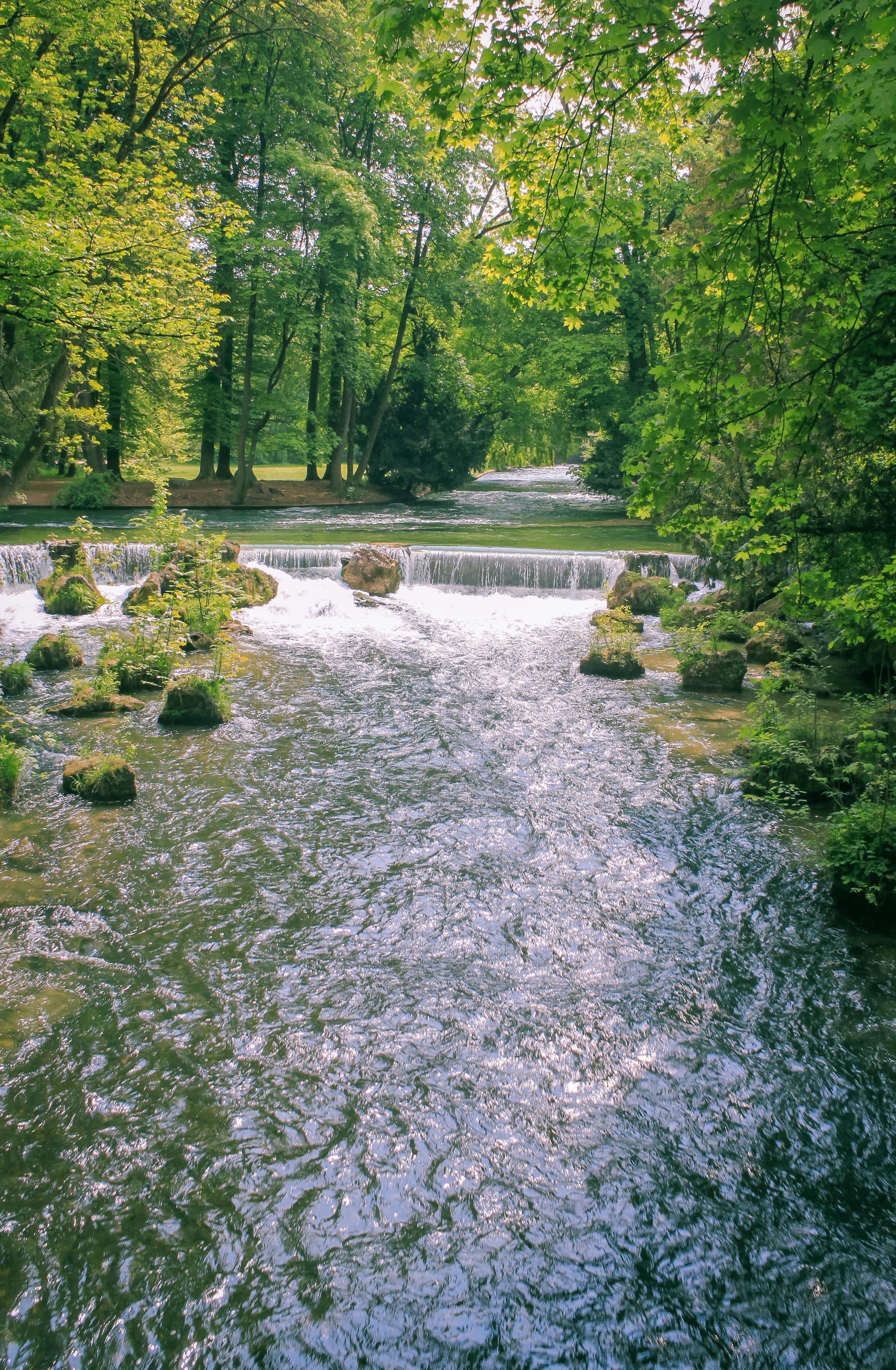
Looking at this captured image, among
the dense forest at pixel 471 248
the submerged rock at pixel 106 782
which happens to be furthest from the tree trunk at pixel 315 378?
the submerged rock at pixel 106 782

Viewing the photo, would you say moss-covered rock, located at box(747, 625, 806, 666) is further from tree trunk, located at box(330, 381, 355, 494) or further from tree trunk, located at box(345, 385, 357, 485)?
tree trunk, located at box(345, 385, 357, 485)

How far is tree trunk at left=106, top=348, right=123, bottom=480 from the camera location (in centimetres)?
2658

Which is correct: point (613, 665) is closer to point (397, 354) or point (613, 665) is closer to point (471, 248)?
point (397, 354)

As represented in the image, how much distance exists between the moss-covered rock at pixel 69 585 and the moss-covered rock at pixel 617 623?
9121 mm

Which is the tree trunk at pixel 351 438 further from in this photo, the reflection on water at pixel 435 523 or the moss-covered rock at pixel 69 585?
the moss-covered rock at pixel 69 585

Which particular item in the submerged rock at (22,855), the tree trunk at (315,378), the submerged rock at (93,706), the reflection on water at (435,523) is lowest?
the submerged rock at (22,855)

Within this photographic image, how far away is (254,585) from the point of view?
15.9 metres

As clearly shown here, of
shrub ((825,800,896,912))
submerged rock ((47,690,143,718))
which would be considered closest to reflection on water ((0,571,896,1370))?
shrub ((825,800,896,912))

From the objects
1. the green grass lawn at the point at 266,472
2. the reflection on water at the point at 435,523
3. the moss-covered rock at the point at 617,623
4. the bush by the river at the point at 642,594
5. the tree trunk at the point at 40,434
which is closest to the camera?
the tree trunk at the point at 40,434

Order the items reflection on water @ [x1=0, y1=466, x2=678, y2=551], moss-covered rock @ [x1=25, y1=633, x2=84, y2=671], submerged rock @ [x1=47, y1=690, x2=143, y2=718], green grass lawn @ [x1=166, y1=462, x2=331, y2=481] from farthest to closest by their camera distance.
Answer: green grass lawn @ [x1=166, y1=462, x2=331, y2=481], reflection on water @ [x1=0, y1=466, x2=678, y2=551], moss-covered rock @ [x1=25, y1=633, x2=84, y2=671], submerged rock @ [x1=47, y1=690, x2=143, y2=718]

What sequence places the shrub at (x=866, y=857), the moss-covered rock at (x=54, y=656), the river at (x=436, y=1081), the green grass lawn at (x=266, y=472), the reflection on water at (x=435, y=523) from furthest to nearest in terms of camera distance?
the green grass lawn at (x=266, y=472)
the reflection on water at (x=435, y=523)
the moss-covered rock at (x=54, y=656)
the shrub at (x=866, y=857)
the river at (x=436, y=1081)

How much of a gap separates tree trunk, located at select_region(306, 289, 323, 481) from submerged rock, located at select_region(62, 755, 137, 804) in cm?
2319

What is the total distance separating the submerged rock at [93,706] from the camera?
9.52 meters

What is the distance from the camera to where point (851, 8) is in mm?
2738
